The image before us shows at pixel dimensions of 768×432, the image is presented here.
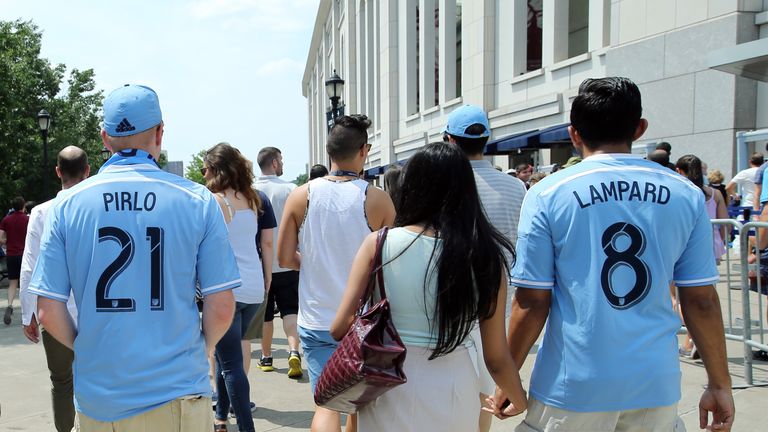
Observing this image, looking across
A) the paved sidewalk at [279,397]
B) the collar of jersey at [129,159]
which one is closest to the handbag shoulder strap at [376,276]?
the collar of jersey at [129,159]

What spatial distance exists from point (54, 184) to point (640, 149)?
91.1ft

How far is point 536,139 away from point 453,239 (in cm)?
1381

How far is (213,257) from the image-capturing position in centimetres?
263

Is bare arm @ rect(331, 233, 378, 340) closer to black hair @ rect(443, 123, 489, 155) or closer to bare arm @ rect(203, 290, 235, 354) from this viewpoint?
bare arm @ rect(203, 290, 235, 354)

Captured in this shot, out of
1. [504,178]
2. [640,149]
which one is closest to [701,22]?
[640,149]

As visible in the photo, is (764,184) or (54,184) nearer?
(764,184)

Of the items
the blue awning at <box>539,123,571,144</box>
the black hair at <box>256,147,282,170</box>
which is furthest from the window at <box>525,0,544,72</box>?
the black hair at <box>256,147,282,170</box>

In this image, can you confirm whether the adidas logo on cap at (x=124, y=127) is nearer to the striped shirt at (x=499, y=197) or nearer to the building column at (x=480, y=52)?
the striped shirt at (x=499, y=197)

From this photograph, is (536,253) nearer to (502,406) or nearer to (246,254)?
(502,406)

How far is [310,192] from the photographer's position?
378 cm

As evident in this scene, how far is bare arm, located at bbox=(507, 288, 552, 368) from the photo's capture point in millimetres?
2371

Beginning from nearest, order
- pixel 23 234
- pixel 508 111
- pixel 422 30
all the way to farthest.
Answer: pixel 23 234 → pixel 508 111 → pixel 422 30

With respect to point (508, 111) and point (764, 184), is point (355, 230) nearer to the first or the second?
point (764, 184)

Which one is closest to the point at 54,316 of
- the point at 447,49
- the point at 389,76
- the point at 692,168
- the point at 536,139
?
the point at 692,168
